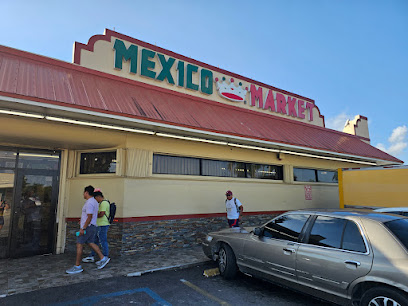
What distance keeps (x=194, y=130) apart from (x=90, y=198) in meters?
3.11

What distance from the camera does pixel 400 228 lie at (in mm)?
3510

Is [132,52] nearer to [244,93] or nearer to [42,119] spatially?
[42,119]

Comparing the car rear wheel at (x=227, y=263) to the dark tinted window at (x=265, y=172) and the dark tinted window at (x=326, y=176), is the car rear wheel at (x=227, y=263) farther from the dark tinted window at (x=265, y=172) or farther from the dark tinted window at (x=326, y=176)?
the dark tinted window at (x=326, y=176)

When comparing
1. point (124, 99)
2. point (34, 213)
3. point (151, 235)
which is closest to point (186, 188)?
point (151, 235)

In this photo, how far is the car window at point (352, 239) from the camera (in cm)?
351

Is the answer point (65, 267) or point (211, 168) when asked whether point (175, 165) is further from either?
point (65, 267)

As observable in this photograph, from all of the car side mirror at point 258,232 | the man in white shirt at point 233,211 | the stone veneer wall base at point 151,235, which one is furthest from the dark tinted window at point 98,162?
the car side mirror at point 258,232

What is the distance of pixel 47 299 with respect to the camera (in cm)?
446

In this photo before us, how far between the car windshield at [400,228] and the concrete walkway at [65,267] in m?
4.36

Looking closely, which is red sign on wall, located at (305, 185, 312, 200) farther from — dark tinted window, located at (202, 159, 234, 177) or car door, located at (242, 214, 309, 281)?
car door, located at (242, 214, 309, 281)

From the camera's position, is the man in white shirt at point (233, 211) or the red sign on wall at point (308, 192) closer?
the man in white shirt at point (233, 211)

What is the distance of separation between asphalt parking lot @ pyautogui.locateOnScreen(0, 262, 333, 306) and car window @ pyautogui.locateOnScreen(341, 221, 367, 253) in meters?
1.34

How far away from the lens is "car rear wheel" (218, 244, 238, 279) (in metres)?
5.32

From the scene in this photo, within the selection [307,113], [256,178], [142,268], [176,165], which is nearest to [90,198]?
[142,268]
